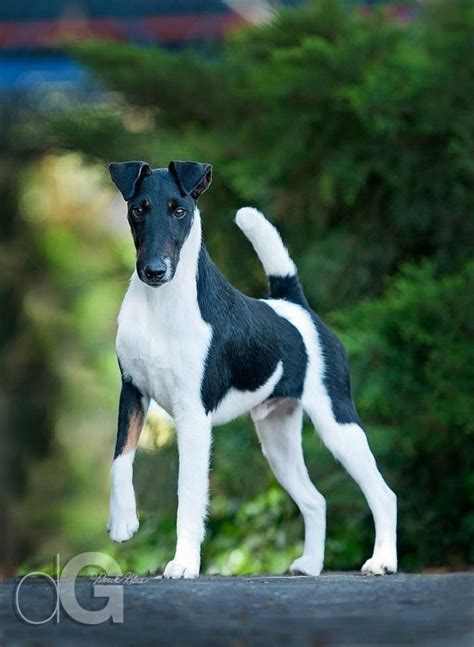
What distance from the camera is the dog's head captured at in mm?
4246

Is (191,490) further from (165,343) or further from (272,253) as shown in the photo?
(272,253)

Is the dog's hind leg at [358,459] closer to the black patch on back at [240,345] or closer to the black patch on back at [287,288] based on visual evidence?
the black patch on back at [240,345]

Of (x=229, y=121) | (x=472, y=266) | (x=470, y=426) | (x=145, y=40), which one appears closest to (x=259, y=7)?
(x=145, y=40)

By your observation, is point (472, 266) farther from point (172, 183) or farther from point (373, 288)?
point (172, 183)

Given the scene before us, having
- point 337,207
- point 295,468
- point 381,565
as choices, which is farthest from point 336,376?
point 337,207

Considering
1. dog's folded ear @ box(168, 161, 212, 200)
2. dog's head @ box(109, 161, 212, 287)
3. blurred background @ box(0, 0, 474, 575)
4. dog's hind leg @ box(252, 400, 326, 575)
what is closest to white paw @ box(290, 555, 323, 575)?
dog's hind leg @ box(252, 400, 326, 575)

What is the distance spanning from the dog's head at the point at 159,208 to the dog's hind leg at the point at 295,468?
3.59ft

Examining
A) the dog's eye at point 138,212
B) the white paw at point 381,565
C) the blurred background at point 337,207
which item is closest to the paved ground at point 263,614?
the white paw at point 381,565

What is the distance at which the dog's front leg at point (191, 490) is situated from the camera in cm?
431

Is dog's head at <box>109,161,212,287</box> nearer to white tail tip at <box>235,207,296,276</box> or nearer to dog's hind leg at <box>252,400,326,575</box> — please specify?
white tail tip at <box>235,207,296,276</box>

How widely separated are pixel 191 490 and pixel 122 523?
0.90 feet

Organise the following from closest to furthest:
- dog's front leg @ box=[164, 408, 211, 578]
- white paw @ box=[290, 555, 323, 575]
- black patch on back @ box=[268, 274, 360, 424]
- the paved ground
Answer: the paved ground, dog's front leg @ box=[164, 408, 211, 578], black patch on back @ box=[268, 274, 360, 424], white paw @ box=[290, 555, 323, 575]

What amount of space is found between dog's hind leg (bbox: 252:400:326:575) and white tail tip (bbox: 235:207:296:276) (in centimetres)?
61

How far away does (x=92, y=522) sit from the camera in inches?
420
